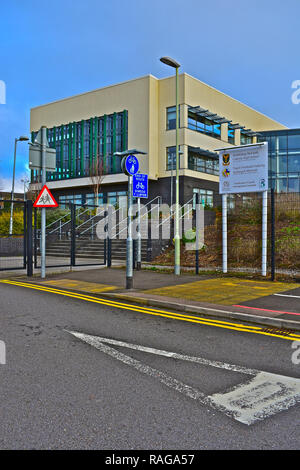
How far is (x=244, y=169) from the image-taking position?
43.8 ft

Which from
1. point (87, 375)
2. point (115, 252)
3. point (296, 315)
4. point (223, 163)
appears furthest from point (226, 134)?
point (87, 375)

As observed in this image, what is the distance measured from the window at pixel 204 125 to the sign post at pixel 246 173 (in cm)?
2280

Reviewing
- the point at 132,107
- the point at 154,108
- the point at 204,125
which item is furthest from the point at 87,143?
the point at 204,125

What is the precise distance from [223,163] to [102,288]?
650cm

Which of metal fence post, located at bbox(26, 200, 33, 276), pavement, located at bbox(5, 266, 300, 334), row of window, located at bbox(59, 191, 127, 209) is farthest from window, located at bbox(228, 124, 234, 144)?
metal fence post, located at bbox(26, 200, 33, 276)

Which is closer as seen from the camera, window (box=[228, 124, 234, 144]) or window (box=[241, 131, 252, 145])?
window (box=[228, 124, 234, 144])

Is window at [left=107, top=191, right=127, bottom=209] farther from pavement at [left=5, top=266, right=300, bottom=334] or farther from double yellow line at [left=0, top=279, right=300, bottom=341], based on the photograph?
double yellow line at [left=0, top=279, right=300, bottom=341]

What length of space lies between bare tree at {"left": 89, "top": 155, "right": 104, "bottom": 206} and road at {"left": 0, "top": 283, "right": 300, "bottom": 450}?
3194 centimetres

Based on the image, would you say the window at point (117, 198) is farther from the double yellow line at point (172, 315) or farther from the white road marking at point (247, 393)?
the white road marking at point (247, 393)

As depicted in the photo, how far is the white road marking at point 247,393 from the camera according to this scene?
350cm

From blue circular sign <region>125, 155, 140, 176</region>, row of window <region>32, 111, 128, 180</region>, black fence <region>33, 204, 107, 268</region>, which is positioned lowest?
black fence <region>33, 204, 107, 268</region>

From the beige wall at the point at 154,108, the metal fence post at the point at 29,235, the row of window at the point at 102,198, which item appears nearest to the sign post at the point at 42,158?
the metal fence post at the point at 29,235

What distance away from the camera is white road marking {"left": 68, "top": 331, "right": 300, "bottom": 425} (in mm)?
3498

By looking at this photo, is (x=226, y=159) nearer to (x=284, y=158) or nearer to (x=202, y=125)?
(x=202, y=125)
